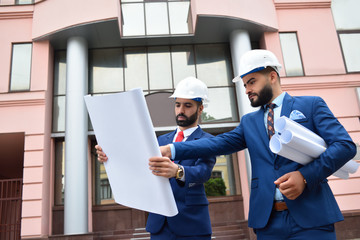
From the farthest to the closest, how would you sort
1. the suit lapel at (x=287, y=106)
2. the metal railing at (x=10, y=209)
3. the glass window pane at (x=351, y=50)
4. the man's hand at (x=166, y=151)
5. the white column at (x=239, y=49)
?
the glass window pane at (x=351, y=50)
the white column at (x=239, y=49)
the metal railing at (x=10, y=209)
the man's hand at (x=166, y=151)
the suit lapel at (x=287, y=106)

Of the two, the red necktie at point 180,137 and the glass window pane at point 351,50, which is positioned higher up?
the glass window pane at point 351,50

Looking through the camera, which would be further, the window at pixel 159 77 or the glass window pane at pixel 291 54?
the window at pixel 159 77

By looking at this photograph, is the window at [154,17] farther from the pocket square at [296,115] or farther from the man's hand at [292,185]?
the man's hand at [292,185]

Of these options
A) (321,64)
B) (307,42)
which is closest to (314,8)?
(307,42)

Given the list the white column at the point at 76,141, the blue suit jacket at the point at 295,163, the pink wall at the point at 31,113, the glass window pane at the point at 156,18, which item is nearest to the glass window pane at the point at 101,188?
the white column at the point at 76,141

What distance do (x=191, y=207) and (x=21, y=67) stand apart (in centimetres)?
978

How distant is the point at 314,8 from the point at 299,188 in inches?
437

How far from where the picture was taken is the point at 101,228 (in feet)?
33.1

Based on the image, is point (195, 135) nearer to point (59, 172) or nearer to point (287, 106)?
point (287, 106)

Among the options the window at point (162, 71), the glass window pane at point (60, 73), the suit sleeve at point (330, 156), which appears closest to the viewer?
the suit sleeve at point (330, 156)

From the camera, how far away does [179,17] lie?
1127 cm

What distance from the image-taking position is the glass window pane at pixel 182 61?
1114 cm

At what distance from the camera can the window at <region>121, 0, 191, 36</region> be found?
11109mm

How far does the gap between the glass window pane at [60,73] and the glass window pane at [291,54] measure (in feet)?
25.7
